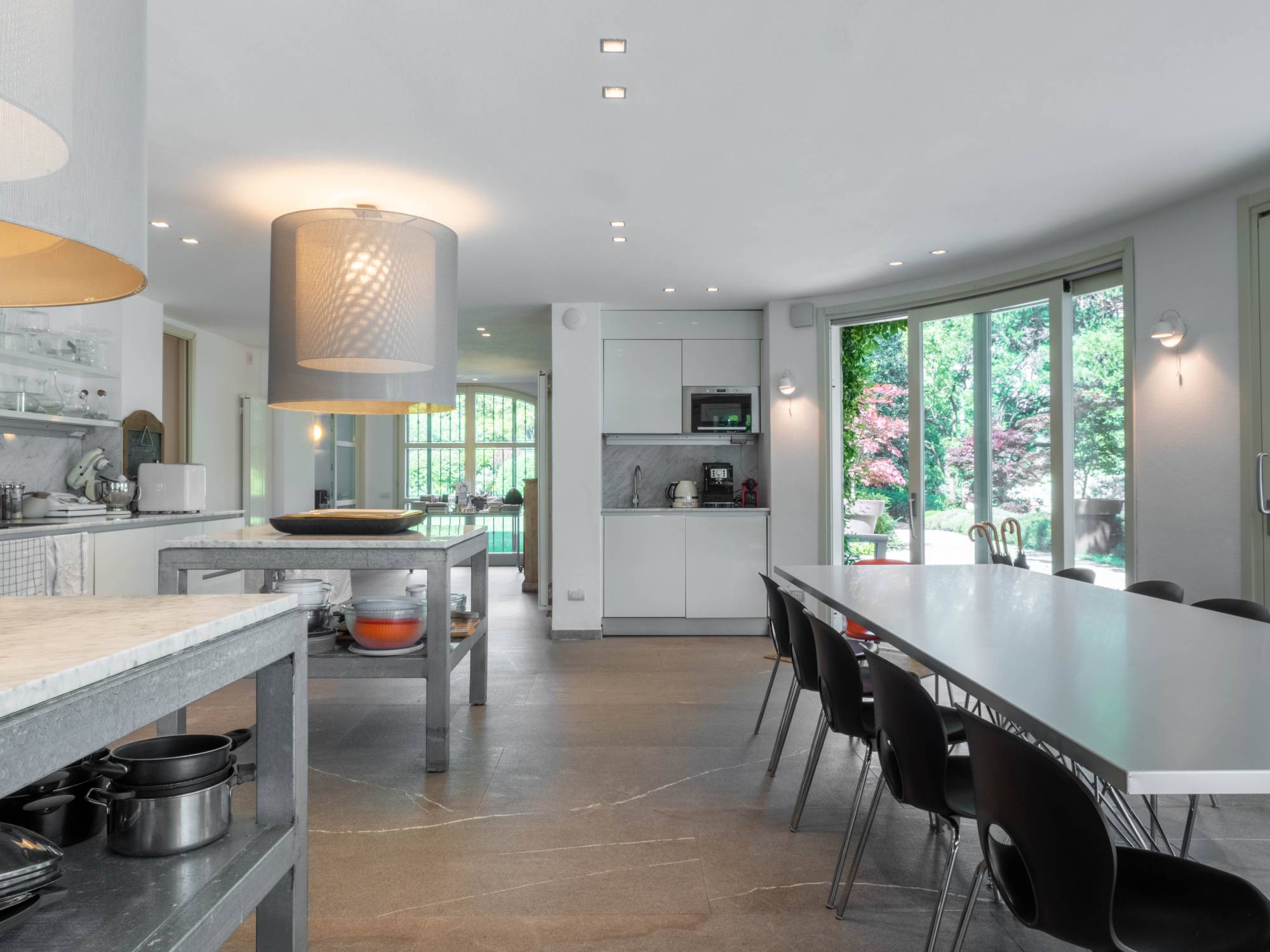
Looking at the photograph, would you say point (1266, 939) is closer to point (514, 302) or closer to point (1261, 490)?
point (1261, 490)

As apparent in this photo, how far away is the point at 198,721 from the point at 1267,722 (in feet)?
13.4

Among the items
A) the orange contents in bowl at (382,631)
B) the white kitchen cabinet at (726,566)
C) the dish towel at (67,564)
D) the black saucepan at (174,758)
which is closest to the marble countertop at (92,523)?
the dish towel at (67,564)

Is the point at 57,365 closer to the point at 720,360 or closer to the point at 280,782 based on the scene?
the point at 720,360

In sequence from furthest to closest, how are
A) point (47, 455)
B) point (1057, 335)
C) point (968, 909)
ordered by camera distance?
point (47, 455), point (1057, 335), point (968, 909)

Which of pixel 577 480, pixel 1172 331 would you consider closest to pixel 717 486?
pixel 577 480

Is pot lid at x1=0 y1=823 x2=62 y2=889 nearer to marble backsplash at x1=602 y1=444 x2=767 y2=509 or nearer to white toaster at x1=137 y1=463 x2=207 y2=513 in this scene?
white toaster at x1=137 y1=463 x2=207 y2=513

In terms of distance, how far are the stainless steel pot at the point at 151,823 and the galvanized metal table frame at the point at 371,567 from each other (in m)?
1.76

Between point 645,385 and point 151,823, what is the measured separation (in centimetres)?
549

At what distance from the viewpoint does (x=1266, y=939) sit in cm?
129

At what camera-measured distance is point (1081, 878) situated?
1248 mm

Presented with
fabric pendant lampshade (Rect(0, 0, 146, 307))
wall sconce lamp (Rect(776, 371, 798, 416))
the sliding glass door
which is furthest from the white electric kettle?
fabric pendant lampshade (Rect(0, 0, 146, 307))

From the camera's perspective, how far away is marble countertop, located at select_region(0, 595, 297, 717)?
0.88m

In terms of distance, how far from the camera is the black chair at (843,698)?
7.43 feet

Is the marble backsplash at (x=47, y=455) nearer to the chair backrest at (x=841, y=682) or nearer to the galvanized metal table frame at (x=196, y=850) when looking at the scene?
the galvanized metal table frame at (x=196, y=850)
